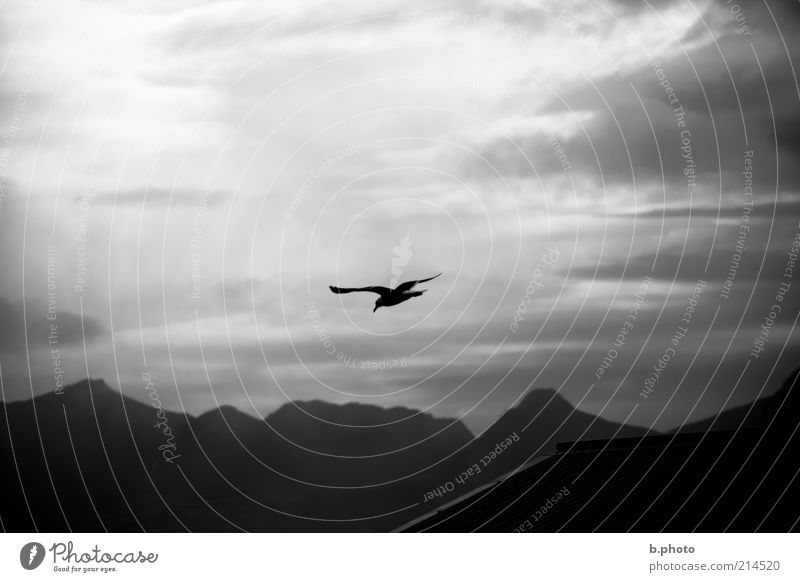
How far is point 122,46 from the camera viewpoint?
9.13 meters

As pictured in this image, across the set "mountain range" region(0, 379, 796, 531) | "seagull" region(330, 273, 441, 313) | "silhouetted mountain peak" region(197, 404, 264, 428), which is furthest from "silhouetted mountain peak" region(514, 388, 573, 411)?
"silhouetted mountain peak" region(197, 404, 264, 428)

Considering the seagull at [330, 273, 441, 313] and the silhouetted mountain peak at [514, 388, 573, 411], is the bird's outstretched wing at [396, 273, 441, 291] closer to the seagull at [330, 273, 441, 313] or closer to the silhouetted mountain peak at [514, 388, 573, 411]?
the seagull at [330, 273, 441, 313]

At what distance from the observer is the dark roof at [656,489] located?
386 inches

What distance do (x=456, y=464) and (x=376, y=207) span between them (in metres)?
3.06

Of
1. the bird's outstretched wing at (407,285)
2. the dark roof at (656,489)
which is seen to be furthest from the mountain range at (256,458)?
the bird's outstretched wing at (407,285)

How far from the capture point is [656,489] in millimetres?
11641

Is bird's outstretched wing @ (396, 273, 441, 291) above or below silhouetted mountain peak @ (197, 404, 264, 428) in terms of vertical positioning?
above

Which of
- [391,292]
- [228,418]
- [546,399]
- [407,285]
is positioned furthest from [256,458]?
[546,399]

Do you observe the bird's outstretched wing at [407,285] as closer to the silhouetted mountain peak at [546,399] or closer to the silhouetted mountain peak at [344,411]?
the silhouetted mountain peak at [344,411]

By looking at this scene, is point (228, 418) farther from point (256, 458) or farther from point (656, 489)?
point (656, 489)

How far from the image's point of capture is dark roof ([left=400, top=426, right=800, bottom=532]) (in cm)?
980

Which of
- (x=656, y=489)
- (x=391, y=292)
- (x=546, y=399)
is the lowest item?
(x=656, y=489)
